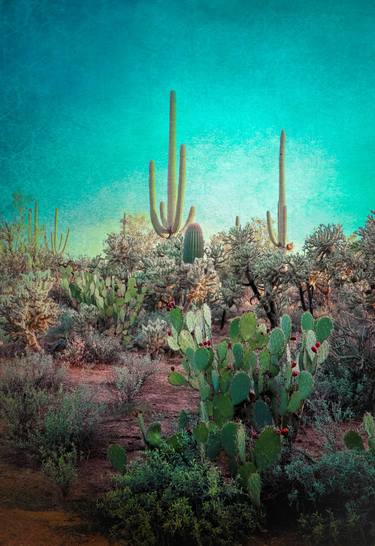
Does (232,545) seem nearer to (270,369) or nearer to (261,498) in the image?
(261,498)

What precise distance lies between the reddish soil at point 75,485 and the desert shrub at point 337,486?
30cm

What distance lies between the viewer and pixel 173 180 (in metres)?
14.2

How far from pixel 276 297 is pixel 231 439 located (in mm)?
6007

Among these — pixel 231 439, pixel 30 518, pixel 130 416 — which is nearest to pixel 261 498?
pixel 231 439

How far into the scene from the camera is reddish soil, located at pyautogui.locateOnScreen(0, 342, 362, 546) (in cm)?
276

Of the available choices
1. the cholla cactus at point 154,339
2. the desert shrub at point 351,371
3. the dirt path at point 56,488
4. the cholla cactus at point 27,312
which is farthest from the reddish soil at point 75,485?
the cholla cactus at point 27,312

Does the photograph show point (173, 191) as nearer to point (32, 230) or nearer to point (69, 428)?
point (32, 230)

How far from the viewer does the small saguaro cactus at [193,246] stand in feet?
35.3

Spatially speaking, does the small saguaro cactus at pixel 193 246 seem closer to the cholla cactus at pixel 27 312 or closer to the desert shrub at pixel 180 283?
the desert shrub at pixel 180 283

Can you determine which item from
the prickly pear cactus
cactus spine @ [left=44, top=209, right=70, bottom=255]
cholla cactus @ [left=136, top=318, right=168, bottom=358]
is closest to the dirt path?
the prickly pear cactus

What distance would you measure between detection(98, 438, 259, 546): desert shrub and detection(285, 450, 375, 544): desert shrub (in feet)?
1.14

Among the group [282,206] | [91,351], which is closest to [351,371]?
[91,351]

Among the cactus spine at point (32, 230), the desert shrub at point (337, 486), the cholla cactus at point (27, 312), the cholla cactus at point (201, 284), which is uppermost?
the cactus spine at point (32, 230)

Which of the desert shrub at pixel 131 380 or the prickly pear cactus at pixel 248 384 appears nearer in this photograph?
the prickly pear cactus at pixel 248 384
